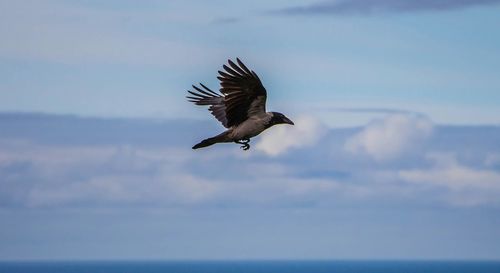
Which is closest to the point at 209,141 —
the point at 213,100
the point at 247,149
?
the point at 247,149

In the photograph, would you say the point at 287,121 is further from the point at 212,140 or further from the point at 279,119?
the point at 212,140

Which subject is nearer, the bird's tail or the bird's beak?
the bird's tail

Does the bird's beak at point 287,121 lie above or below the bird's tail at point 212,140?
above

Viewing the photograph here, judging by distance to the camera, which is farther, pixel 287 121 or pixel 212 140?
pixel 287 121

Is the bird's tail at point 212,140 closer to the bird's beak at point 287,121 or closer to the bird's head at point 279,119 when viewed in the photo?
the bird's head at point 279,119

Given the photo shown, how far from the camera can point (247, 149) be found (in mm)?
41188

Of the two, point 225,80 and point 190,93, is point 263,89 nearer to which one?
point 225,80

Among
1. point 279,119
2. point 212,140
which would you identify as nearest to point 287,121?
point 279,119

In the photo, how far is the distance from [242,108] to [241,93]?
0.58 m

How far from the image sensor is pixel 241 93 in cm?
4153

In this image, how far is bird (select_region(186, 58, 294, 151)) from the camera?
41.0 meters

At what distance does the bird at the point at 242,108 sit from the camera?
134ft

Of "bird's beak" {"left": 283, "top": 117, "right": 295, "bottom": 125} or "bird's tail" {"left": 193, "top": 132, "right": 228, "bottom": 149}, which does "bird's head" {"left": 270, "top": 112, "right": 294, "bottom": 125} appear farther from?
"bird's tail" {"left": 193, "top": 132, "right": 228, "bottom": 149}

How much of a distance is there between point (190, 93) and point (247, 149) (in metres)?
6.27
